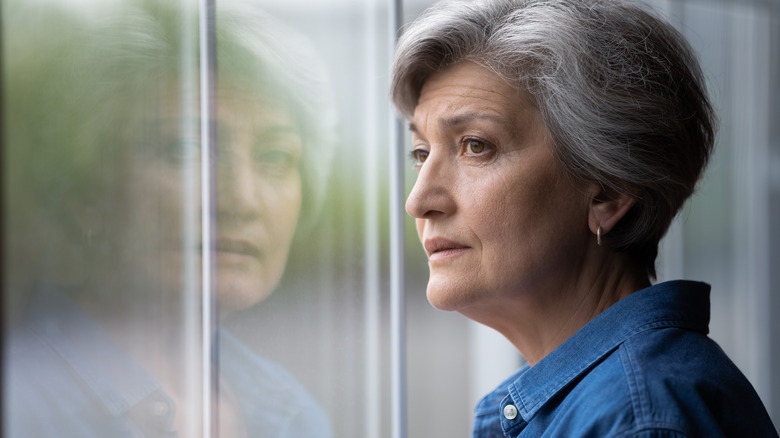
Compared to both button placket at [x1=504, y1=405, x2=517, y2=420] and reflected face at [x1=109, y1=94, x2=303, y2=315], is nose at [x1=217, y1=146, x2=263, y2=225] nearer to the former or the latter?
reflected face at [x1=109, y1=94, x2=303, y2=315]

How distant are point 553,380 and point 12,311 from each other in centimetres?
88

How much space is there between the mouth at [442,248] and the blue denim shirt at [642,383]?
0.81 feet

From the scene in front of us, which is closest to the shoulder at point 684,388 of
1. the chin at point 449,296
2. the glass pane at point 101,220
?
the chin at point 449,296

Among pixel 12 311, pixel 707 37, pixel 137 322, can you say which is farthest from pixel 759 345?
pixel 12 311

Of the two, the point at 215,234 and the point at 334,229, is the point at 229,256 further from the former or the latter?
the point at 334,229

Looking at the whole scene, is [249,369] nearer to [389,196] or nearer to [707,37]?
[389,196]

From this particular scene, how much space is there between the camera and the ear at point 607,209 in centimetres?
130

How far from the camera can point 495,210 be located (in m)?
1.26

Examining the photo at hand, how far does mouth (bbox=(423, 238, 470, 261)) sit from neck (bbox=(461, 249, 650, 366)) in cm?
11

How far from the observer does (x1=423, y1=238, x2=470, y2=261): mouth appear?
1.31 meters

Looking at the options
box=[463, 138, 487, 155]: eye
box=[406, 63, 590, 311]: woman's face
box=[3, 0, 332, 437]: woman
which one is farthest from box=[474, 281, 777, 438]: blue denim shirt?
box=[3, 0, 332, 437]: woman

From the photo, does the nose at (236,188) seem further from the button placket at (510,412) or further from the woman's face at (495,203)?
the button placket at (510,412)

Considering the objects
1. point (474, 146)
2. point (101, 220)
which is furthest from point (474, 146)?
point (101, 220)

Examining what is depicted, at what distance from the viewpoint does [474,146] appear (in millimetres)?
1308
